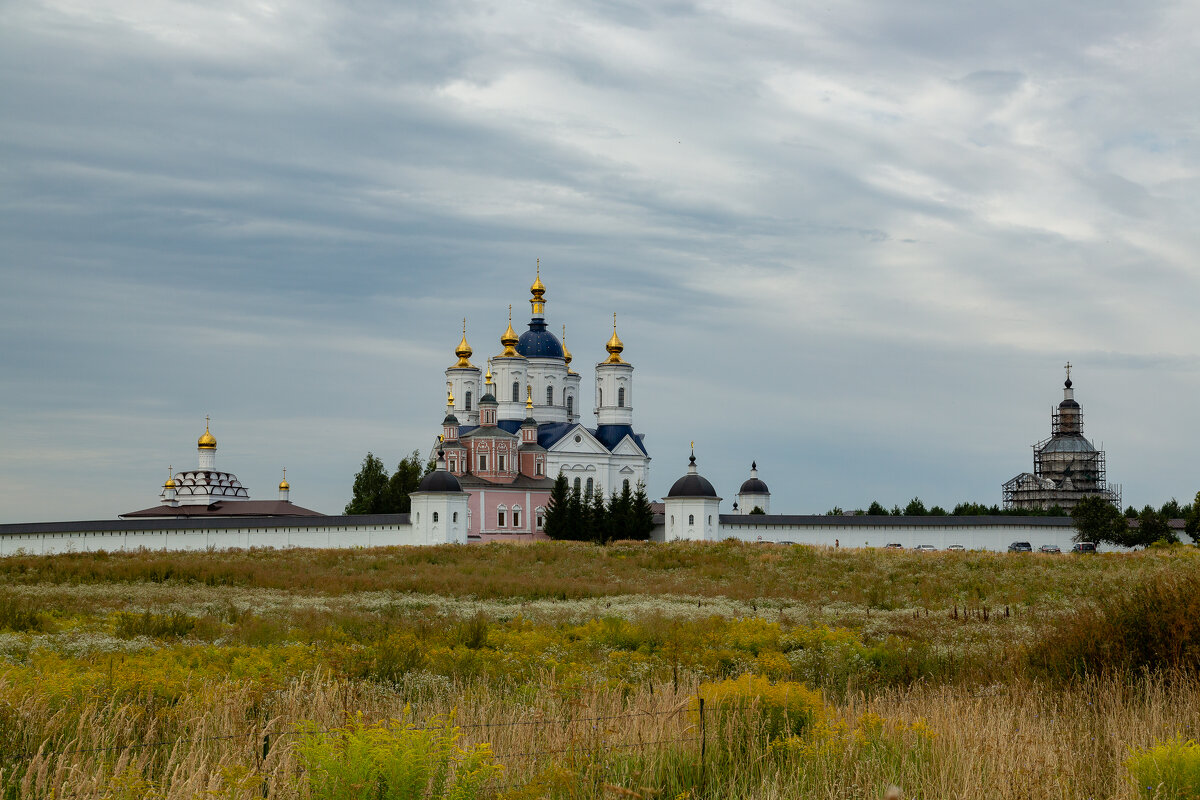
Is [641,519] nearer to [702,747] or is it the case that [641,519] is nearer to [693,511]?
[693,511]

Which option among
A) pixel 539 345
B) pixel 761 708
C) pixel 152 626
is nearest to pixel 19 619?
pixel 152 626

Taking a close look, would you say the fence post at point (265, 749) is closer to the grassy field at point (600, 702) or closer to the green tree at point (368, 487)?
the grassy field at point (600, 702)

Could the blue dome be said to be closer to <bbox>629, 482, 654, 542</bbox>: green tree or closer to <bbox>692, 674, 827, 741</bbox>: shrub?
<bbox>629, 482, 654, 542</bbox>: green tree

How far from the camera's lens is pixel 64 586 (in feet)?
88.9

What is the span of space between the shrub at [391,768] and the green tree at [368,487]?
6868cm

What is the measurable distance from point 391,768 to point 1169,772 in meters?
4.15

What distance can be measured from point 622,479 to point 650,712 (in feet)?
219

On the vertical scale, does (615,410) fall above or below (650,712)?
above

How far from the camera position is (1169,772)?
6.55 m

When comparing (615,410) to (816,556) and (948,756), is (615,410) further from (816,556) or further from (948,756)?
(948,756)

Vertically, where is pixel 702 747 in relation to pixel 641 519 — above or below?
below

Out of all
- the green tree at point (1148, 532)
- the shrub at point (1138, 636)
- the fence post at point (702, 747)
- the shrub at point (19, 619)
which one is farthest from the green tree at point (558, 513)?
the fence post at point (702, 747)

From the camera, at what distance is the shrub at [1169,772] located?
645cm

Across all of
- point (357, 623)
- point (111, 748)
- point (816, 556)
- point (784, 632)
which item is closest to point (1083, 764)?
point (111, 748)
